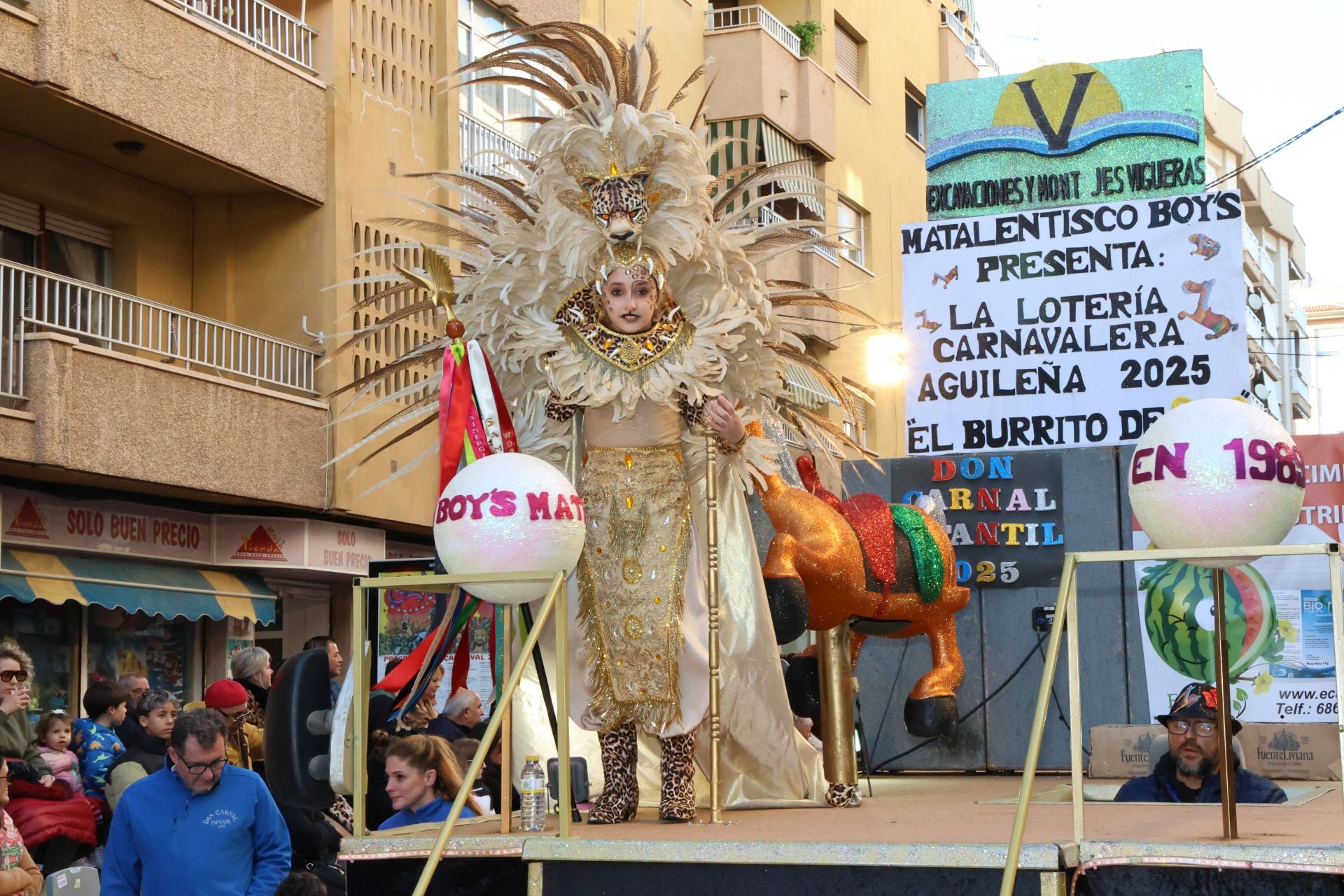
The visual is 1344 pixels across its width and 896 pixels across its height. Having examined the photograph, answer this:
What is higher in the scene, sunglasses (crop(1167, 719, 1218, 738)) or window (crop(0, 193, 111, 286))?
window (crop(0, 193, 111, 286))

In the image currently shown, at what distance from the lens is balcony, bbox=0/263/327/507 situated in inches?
478

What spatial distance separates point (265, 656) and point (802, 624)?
420 cm

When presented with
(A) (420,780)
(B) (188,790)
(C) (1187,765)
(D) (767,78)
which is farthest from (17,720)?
(D) (767,78)

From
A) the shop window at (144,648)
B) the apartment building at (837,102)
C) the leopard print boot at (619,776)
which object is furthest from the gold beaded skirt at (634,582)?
the apartment building at (837,102)

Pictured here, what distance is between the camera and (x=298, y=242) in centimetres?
1540

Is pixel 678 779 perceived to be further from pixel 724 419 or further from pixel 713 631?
pixel 724 419

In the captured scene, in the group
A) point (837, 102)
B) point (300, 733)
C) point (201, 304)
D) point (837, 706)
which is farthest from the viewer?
point (837, 102)

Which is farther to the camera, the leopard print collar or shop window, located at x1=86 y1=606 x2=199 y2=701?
shop window, located at x1=86 y1=606 x2=199 y2=701

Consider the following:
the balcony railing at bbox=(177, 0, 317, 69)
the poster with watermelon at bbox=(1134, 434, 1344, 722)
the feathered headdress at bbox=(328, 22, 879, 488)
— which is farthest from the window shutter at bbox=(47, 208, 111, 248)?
the poster with watermelon at bbox=(1134, 434, 1344, 722)

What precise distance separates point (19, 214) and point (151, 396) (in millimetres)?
1926

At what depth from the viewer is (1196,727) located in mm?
6453

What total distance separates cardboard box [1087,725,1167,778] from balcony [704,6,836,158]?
581 inches

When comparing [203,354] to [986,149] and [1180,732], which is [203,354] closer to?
[986,149]

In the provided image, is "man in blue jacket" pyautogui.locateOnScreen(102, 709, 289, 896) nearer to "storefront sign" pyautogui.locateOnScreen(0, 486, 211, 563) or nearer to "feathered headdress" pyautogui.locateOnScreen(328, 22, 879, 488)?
"feathered headdress" pyautogui.locateOnScreen(328, 22, 879, 488)
